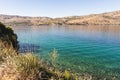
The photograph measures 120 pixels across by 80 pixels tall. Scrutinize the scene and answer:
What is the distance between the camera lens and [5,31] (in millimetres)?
29609

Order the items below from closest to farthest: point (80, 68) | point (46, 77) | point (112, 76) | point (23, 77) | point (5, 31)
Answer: point (23, 77) → point (46, 77) → point (112, 76) → point (80, 68) → point (5, 31)

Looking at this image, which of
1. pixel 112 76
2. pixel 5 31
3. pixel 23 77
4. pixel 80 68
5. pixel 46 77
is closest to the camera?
pixel 23 77

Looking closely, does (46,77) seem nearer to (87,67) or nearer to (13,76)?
(13,76)

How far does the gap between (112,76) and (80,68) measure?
136 inches

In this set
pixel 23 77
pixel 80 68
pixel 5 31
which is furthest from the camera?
pixel 5 31

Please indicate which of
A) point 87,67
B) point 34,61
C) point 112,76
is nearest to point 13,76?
point 34,61

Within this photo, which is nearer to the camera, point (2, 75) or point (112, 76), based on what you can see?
point (2, 75)

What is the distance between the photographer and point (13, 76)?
748 centimetres

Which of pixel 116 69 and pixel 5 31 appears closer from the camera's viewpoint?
pixel 116 69

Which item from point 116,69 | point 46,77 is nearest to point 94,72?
point 116,69

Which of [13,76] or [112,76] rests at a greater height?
[13,76]

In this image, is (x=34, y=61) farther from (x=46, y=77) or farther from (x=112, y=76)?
(x=112, y=76)

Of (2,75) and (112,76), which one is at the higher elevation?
(2,75)

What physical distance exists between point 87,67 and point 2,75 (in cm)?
1410
